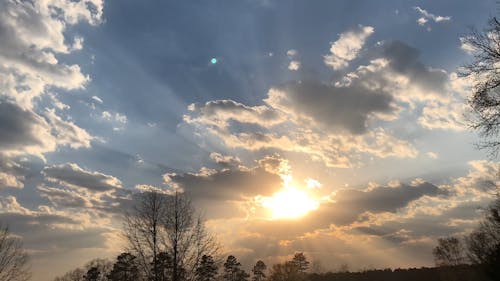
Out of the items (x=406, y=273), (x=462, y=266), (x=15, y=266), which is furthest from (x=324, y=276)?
(x=15, y=266)

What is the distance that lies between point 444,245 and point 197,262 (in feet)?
170

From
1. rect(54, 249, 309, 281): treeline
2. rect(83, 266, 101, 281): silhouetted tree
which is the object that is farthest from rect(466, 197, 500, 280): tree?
rect(83, 266, 101, 281): silhouetted tree

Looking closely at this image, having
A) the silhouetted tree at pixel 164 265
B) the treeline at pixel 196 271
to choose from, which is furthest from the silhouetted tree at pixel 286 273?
the silhouetted tree at pixel 164 265

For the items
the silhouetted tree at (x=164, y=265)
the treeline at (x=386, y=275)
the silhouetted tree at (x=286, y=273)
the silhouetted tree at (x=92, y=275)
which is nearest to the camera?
the silhouetted tree at (x=164, y=265)

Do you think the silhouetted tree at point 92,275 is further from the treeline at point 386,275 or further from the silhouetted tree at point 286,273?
the treeline at point 386,275

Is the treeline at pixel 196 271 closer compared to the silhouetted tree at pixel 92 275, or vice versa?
the treeline at pixel 196 271

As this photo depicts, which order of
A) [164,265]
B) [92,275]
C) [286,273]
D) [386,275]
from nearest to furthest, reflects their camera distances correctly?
[164,265], [286,273], [92,275], [386,275]

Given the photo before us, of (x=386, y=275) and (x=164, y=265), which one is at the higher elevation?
(x=164, y=265)

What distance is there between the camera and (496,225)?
39.6 meters

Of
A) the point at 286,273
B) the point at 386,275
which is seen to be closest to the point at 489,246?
the point at 286,273

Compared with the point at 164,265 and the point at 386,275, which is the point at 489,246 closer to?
the point at 164,265

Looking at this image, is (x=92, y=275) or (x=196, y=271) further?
(x=92, y=275)

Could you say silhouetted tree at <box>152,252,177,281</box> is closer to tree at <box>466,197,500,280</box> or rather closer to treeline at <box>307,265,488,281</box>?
tree at <box>466,197,500,280</box>

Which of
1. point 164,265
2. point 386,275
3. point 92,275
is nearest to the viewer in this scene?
point 164,265
